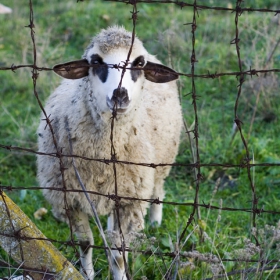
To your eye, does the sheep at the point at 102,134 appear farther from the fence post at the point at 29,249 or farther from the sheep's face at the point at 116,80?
the fence post at the point at 29,249

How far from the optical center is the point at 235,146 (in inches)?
205

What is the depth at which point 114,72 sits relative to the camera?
307 cm

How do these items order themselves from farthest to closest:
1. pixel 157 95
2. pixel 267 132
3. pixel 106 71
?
pixel 267 132
pixel 157 95
pixel 106 71

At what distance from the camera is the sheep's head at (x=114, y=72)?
3012 mm

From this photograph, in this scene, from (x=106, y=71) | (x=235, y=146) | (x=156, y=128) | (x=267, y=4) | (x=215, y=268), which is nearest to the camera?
(x=215, y=268)

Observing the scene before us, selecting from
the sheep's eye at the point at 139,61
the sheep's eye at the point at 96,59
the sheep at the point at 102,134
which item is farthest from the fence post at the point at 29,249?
the sheep's eye at the point at 139,61

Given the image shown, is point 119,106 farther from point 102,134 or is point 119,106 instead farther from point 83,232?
point 83,232

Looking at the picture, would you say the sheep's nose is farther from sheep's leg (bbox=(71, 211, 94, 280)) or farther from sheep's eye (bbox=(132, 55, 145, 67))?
sheep's leg (bbox=(71, 211, 94, 280))

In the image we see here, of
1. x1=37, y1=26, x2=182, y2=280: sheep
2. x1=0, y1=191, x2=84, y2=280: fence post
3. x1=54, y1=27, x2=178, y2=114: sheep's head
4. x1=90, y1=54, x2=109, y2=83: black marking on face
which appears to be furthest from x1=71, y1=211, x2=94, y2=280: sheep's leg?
x1=90, y1=54, x2=109, y2=83: black marking on face

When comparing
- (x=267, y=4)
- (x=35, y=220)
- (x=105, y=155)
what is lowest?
(x=35, y=220)

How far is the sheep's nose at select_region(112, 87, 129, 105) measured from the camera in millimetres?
2975

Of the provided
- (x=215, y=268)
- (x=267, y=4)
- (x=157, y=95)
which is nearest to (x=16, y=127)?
(x=157, y=95)

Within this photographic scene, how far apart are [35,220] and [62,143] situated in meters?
1.16

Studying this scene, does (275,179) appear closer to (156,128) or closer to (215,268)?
(156,128)
